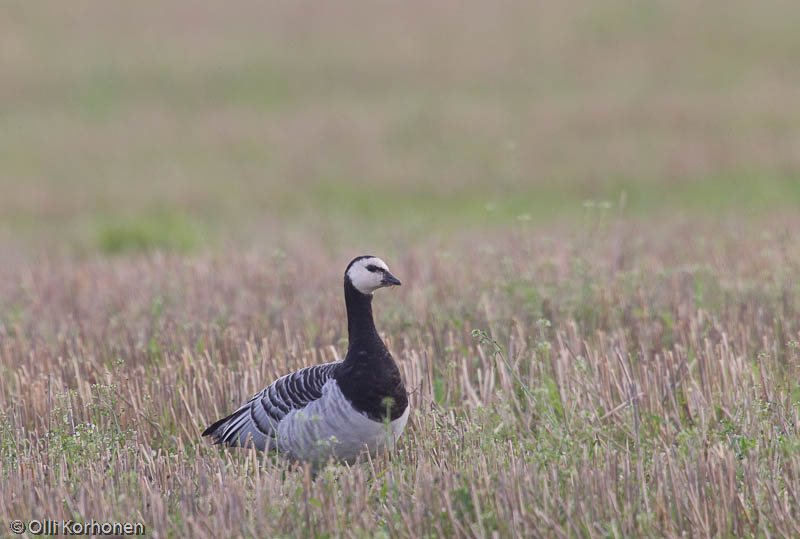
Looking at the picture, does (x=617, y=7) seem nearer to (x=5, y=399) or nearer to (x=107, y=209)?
(x=107, y=209)

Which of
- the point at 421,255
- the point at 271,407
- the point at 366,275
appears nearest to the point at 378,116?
the point at 421,255

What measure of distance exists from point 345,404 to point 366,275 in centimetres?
90

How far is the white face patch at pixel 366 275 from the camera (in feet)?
19.2

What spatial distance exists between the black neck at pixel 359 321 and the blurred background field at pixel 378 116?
9.22 metres

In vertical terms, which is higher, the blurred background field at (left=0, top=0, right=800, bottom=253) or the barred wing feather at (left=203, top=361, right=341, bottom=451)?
the blurred background field at (left=0, top=0, right=800, bottom=253)

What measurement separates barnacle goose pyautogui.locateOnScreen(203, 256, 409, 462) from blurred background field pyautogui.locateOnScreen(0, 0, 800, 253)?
932cm

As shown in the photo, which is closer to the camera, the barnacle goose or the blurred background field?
the barnacle goose

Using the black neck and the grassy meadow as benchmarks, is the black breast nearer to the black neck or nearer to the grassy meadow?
the black neck

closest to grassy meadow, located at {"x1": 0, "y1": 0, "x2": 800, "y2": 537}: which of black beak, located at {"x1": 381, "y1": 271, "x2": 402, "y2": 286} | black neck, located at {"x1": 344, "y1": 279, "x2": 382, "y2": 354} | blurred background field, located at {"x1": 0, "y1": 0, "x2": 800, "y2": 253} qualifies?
blurred background field, located at {"x1": 0, "y1": 0, "x2": 800, "y2": 253}

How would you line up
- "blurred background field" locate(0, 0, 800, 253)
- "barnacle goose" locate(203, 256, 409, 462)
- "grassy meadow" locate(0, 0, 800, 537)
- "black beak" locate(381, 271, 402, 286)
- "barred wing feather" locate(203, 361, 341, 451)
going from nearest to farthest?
"grassy meadow" locate(0, 0, 800, 537) → "barnacle goose" locate(203, 256, 409, 462) → "barred wing feather" locate(203, 361, 341, 451) → "black beak" locate(381, 271, 402, 286) → "blurred background field" locate(0, 0, 800, 253)

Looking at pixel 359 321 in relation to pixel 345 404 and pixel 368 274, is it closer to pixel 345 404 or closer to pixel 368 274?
pixel 368 274

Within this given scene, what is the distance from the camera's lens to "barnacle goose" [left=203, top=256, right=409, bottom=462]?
211 inches

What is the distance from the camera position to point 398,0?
3459 cm

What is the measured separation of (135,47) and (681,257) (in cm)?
2516
